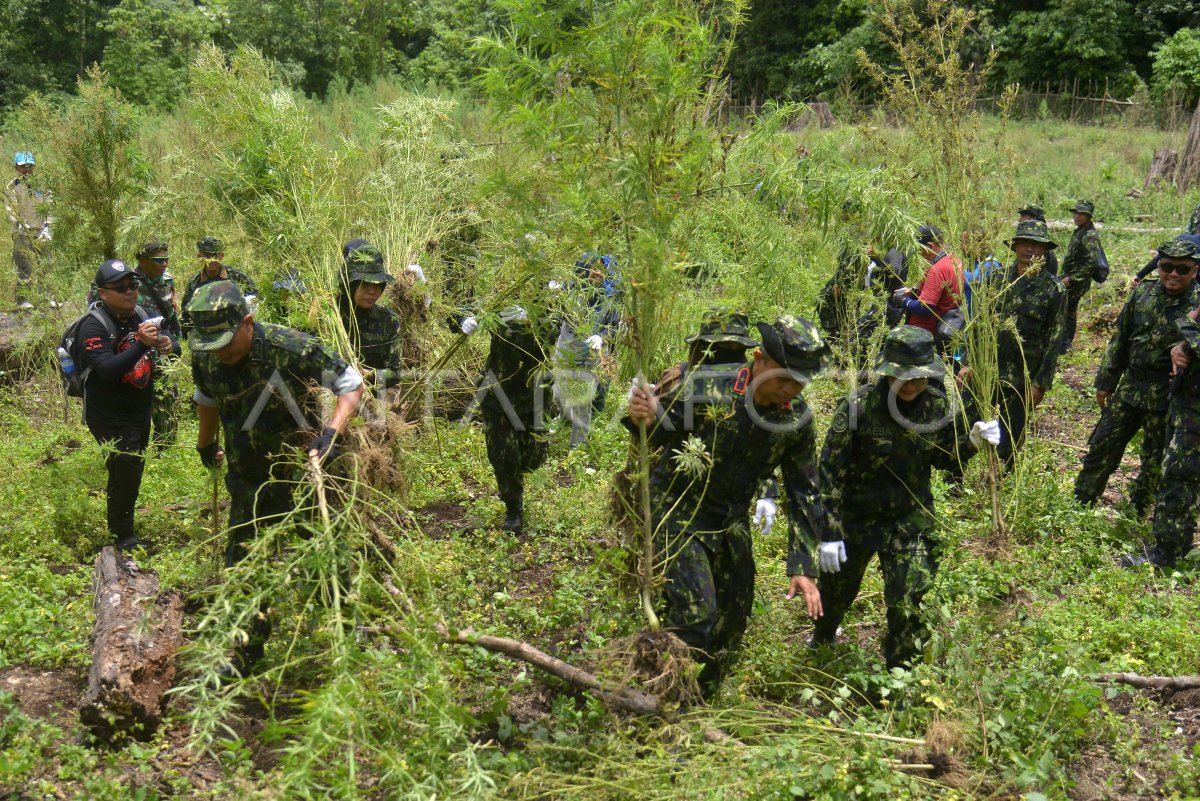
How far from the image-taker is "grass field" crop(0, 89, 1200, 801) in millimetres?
3727

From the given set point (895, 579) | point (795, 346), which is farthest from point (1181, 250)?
point (795, 346)

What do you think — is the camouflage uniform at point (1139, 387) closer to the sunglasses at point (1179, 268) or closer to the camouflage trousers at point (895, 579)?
the sunglasses at point (1179, 268)

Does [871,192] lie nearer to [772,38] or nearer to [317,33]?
[317,33]

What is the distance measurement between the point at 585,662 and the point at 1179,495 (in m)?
4.10

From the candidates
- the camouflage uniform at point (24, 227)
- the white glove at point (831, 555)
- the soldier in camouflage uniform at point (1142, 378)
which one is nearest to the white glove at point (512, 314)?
the white glove at point (831, 555)

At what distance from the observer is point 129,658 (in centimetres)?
427

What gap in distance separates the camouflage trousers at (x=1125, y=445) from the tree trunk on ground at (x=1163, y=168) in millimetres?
12580

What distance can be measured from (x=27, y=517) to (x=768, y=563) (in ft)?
16.1

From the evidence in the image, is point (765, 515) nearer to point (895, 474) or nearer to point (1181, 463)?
point (895, 474)

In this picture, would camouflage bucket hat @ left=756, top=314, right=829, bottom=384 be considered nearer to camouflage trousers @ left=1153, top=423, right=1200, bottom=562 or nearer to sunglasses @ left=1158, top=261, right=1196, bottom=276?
camouflage trousers @ left=1153, top=423, right=1200, bottom=562

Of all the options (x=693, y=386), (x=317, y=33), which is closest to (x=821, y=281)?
(x=693, y=386)

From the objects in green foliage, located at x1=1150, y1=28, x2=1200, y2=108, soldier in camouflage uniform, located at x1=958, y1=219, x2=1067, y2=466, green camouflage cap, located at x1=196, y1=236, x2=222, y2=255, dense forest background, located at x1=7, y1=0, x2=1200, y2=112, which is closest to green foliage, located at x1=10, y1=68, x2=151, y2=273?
green camouflage cap, located at x1=196, y1=236, x2=222, y2=255

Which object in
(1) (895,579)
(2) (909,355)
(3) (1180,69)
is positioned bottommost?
(1) (895,579)

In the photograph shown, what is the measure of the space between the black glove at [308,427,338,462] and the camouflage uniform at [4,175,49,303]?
6.32 m
